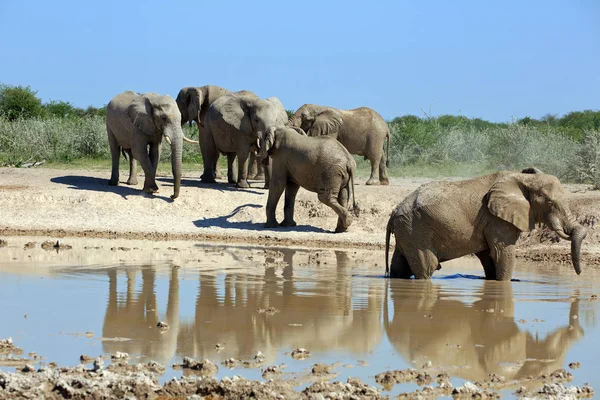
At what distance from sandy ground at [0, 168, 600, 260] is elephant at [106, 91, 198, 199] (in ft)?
1.57

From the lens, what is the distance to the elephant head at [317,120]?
2334cm

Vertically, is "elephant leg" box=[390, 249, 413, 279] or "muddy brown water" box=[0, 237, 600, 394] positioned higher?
"elephant leg" box=[390, 249, 413, 279]

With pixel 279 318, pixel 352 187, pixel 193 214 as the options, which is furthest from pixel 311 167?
pixel 279 318

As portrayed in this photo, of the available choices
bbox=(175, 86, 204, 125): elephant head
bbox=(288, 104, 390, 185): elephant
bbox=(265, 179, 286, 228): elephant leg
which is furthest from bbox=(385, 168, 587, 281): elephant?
bbox=(175, 86, 204, 125): elephant head

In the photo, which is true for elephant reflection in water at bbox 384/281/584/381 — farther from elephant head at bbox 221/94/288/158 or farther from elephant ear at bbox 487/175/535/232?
elephant head at bbox 221/94/288/158

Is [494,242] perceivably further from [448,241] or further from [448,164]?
[448,164]

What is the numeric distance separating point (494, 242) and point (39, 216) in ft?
32.2

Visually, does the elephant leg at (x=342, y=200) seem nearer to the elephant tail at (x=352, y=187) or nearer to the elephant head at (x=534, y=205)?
the elephant tail at (x=352, y=187)

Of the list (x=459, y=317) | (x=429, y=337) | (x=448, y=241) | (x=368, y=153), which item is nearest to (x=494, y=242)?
(x=448, y=241)

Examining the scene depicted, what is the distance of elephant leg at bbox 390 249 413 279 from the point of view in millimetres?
13055

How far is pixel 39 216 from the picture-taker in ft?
63.6

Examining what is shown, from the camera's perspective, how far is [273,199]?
18.9 meters

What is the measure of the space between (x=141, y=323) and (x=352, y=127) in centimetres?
1532

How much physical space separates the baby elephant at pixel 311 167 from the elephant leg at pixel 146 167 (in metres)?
2.64
